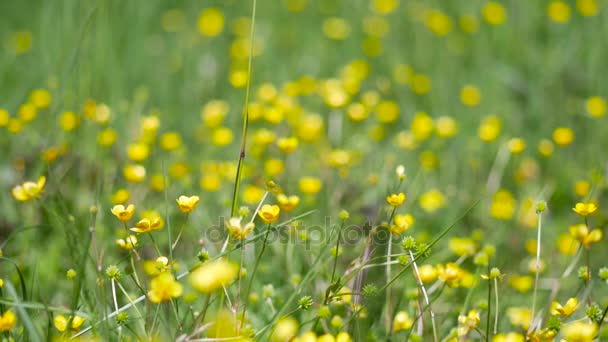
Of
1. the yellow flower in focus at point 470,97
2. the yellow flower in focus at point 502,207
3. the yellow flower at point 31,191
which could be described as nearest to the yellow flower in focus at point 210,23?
the yellow flower in focus at point 470,97

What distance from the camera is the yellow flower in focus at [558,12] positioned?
3.27 m

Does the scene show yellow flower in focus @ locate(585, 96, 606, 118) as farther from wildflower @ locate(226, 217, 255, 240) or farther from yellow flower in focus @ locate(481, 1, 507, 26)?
wildflower @ locate(226, 217, 255, 240)

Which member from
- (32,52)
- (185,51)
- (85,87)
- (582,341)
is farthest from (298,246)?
(32,52)

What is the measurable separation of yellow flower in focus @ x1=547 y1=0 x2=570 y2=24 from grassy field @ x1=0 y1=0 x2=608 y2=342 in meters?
0.01

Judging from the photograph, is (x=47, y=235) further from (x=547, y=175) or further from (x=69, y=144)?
(x=547, y=175)

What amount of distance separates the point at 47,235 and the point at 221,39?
174 cm

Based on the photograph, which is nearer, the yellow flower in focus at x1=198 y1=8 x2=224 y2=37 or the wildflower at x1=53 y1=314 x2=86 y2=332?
the wildflower at x1=53 y1=314 x2=86 y2=332

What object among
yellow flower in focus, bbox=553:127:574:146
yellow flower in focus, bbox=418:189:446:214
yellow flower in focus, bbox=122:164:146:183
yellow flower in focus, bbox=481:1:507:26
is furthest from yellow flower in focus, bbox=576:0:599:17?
yellow flower in focus, bbox=122:164:146:183

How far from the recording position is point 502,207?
7.46 ft

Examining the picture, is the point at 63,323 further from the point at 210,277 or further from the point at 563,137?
the point at 563,137

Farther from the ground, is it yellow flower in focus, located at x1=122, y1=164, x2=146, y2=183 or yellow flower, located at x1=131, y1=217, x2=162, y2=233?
yellow flower, located at x1=131, y1=217, x2=162, y2=233

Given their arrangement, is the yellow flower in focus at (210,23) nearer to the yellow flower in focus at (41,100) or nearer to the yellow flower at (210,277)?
the yellow flower in focus at (41,100)

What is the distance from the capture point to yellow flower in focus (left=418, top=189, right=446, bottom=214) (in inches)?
Result: 91.2

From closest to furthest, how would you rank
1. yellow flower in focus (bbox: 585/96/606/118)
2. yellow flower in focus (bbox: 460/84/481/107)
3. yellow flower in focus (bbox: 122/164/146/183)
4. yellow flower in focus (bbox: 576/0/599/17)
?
yellow flower in focus (bbox: 122/164/146/183), yellow flower in focus (bbox: 585/96/606/118), yellow flower in focus (bbox: 460/84/481/107), yellow flower in focus (bbox: 576/0/599/17)
